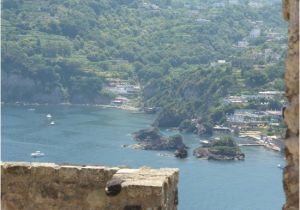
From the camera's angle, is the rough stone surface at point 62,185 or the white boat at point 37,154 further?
the white boat at point 37,154

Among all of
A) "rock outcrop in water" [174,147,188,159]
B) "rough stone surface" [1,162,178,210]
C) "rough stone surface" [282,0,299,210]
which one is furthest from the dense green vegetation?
"rough stone surface" [282,0,299,210]

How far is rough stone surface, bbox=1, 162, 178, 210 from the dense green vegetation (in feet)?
396

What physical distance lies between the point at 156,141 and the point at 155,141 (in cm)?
11

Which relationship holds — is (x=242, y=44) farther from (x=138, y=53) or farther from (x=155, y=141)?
(x=155, y=141)

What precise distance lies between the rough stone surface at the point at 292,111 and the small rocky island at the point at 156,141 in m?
100

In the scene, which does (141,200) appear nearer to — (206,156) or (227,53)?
(206,156)

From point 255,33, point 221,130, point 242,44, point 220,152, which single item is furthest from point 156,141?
point 255,33

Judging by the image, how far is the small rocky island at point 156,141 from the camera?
10803cm

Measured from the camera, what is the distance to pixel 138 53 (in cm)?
17062

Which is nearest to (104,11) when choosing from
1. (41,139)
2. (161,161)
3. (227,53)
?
(227,53)

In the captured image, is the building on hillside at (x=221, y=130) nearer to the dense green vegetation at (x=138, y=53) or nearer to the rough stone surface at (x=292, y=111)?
the dense green vegetation at (x=138, y=53)

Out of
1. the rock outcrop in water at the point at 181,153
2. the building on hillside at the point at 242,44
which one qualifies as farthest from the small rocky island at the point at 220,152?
the building on hillside at the point at 242,44

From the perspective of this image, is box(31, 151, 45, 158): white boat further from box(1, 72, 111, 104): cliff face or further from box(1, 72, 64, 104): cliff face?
box(1, 72, 64, 104): cliff face

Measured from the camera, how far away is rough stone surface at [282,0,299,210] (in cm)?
336
